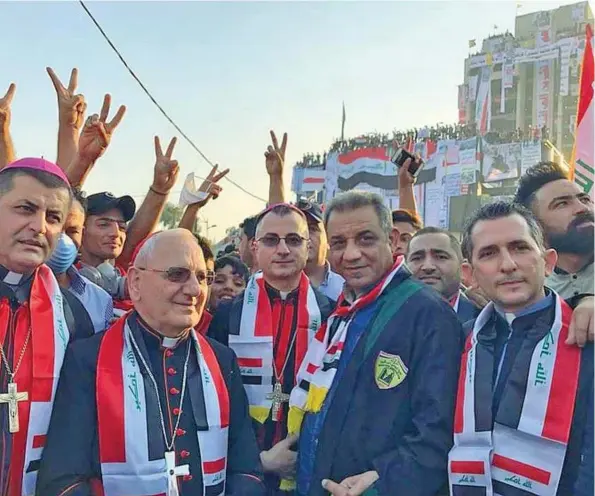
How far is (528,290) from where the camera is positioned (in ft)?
7.93

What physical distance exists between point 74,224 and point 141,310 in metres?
1.12

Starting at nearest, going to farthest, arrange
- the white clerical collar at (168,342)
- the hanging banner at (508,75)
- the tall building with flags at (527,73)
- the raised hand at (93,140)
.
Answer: the white clerical collar at (168,342) → the raised hand at (93,140) → the tall building with flags at (527,73) → the hanging banner at (508,75)

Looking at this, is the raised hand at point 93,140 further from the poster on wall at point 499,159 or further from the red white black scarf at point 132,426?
the poster on wall at point 499,159

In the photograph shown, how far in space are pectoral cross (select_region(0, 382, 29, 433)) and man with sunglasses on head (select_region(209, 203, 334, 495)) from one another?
1265mm

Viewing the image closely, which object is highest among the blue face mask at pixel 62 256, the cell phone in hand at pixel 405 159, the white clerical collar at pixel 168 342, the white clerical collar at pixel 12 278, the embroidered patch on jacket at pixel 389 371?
the cell phone in hand at pixel 405 159

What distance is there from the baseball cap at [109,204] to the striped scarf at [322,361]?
6.27 ft

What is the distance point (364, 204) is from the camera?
2.90 meters

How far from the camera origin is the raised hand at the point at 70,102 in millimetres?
4605

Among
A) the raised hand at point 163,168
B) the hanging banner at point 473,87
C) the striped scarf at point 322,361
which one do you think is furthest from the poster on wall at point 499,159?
the striped scarf at point 322,361

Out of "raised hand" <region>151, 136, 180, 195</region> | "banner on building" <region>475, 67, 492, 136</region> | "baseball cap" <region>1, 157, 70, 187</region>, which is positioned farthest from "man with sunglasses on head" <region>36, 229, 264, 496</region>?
"banner on building" <region>475, 67, 492, 136</region>

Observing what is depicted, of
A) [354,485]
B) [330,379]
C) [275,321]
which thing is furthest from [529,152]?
[354,485]

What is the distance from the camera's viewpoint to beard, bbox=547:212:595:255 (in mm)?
3244

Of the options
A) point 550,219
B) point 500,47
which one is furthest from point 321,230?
point 500,47

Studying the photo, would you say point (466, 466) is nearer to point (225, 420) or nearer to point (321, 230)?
point (225, 420)
